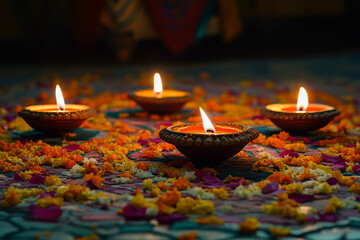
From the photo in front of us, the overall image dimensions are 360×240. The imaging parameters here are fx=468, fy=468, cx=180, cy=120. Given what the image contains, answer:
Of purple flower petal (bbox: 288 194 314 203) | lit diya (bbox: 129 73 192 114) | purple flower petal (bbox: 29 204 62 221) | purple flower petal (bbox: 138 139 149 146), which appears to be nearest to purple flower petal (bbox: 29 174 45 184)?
purple flower petal (bbox: 29 204 62 221)

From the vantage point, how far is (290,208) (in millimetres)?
1710

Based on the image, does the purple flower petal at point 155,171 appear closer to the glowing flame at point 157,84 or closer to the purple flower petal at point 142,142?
the purple flower petal at point 142,142

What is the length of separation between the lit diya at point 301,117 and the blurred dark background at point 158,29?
3.33 m

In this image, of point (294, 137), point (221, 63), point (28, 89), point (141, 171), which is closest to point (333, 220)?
point (141, 171)

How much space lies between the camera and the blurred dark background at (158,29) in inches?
240

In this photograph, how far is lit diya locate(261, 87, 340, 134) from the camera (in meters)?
2.79

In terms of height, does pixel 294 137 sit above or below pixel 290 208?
above

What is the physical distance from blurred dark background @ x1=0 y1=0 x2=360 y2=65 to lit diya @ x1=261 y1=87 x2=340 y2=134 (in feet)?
10.9

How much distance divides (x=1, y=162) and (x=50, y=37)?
4.55 m

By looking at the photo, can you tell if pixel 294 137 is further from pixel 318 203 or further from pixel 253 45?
pixel 253 45

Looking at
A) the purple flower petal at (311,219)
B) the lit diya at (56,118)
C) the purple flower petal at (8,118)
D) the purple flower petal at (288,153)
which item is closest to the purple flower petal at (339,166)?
the purple flower petal at (288,153)

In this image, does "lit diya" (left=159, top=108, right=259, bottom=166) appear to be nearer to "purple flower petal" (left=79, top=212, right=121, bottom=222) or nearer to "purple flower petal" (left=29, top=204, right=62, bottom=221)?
"purple flower petal" (left=79, top=212, right=121, bottom=222)

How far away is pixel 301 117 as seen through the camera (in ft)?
9.14

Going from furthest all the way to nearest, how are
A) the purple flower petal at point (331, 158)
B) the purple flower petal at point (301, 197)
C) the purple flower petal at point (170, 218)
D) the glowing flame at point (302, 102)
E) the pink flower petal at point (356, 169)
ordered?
the glowing flame at point (302, 102) → the purple flower petal at point (331, 158) → the pink flower petal at point (356, 169) → the purple flower petal at point (301, 197) → the purple flower petal at point (170, 218)
